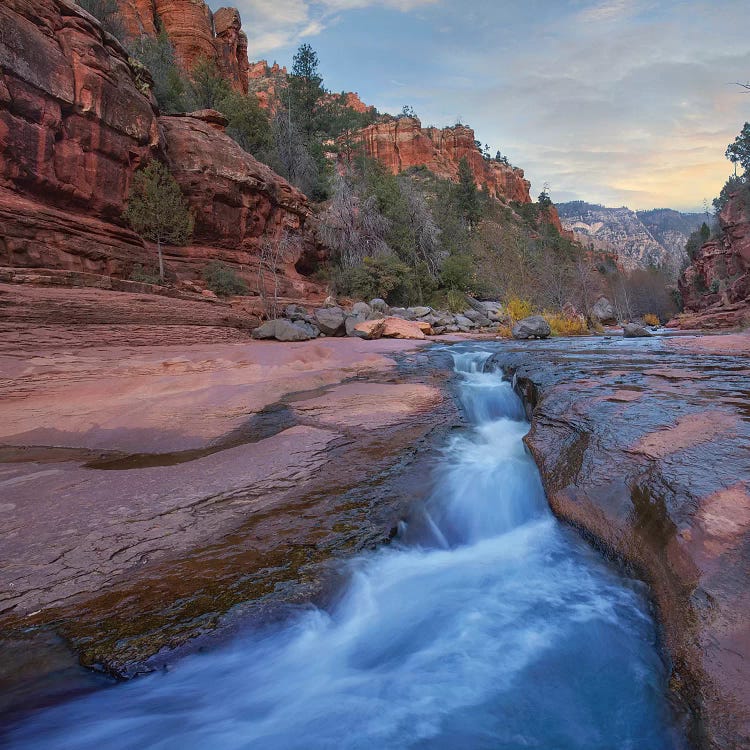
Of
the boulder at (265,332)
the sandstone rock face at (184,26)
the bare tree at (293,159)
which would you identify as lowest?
the boulder at (265,332)

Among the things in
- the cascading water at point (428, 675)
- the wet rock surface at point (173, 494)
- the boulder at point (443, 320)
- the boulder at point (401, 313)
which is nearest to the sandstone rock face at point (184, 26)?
the boulder at point (401, 313)

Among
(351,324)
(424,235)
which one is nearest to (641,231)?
(424,235)

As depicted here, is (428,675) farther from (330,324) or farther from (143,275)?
(143,275)

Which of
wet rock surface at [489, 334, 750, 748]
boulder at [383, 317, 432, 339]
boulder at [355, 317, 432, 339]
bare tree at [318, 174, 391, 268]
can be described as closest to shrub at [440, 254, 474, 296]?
bare tree at [318, 174, 391, 268]

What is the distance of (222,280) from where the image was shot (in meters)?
15.6

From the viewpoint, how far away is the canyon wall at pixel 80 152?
1094cm

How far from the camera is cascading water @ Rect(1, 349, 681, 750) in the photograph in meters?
1.91

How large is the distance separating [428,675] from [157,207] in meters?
16.4

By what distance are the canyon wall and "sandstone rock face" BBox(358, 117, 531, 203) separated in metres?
57.7

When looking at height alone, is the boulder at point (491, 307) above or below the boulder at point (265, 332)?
above

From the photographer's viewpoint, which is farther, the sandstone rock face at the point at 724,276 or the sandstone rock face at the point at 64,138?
the sandstone rock face at the point at 724,276

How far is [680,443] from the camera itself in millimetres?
3199

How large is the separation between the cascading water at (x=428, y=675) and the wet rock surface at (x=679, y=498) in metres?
0.23

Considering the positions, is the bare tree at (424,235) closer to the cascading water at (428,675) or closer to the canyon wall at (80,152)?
the canyon wall at (80,152)
